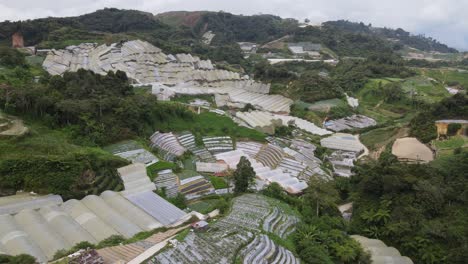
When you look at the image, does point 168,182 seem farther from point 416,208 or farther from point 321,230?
point 416,208

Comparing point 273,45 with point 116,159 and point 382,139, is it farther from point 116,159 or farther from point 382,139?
point 116,159

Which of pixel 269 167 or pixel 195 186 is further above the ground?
pixel 195 186

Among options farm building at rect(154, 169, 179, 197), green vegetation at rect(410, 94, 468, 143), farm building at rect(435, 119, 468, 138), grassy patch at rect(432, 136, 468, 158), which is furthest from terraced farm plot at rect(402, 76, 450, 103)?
farm building at rect(154, 169, 179, 197)

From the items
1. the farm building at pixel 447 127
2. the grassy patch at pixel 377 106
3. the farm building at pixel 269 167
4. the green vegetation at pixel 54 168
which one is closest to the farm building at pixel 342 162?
the farm building at pixel 269 167

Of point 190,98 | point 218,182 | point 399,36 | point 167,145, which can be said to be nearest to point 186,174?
point 218,182

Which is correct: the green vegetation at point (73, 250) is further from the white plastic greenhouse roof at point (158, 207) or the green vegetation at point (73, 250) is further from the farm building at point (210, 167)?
the farm building at point (210, 167)

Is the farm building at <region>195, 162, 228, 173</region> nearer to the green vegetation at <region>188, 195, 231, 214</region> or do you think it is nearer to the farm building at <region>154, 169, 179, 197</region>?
the farm building at <region>154, 169, 179, 197</region>

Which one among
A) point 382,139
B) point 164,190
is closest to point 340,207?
point 164,190
